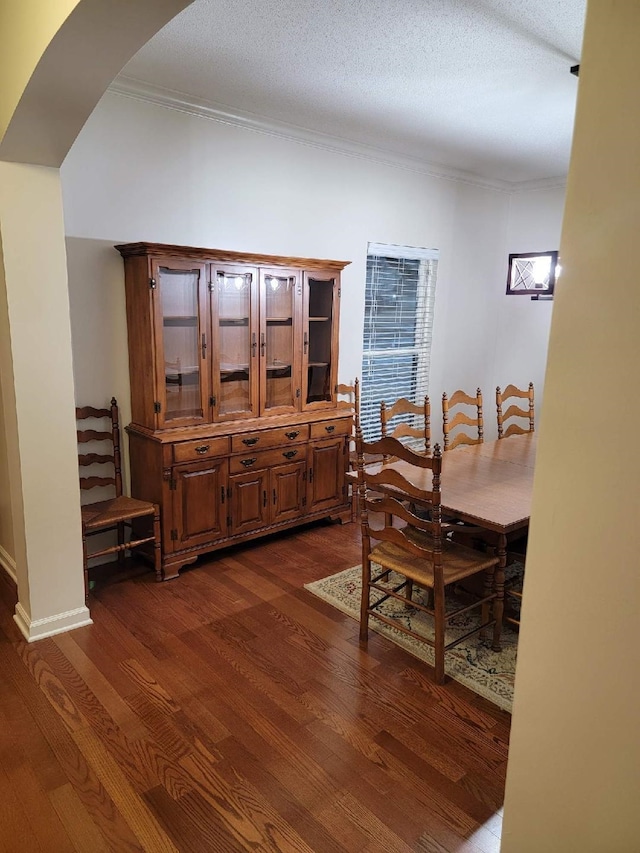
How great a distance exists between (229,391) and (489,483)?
165 cm

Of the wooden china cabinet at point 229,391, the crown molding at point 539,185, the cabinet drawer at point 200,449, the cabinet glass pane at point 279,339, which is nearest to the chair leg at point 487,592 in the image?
the wooden china cabinet at point 229,391

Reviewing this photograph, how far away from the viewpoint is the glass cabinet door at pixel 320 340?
3.96 m

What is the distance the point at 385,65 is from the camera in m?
2.90

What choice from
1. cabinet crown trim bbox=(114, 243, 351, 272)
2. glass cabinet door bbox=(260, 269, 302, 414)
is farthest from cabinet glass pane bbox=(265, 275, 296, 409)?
cabinet crown trim bbox=(114, 243, 351, 272)

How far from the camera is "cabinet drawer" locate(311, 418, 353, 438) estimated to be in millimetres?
3996

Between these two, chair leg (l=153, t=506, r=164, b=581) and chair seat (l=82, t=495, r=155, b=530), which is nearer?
chair seat (l=82, t=495, r=155, b=530)

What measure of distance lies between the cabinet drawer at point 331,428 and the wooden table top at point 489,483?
2.65 feet

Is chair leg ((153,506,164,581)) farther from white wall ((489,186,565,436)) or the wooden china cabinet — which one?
white wall ((489,186,565,436))

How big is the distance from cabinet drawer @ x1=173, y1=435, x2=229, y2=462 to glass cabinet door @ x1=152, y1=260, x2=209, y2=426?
5.8 inches

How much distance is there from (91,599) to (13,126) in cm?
226

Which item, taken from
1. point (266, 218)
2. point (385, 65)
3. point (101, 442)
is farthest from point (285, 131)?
point (101, 442)

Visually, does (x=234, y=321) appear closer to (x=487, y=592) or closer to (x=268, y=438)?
(x=268, y=438)

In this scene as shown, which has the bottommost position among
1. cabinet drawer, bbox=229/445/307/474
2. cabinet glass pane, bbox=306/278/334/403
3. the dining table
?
cabinet drawer, bbox=229/445/307/474

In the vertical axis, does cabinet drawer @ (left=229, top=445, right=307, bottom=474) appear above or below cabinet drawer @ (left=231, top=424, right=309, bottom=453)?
below
